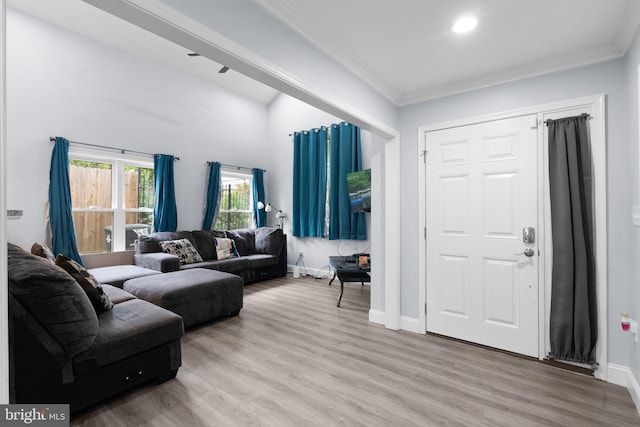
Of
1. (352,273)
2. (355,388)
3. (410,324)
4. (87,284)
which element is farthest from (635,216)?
(87,284)

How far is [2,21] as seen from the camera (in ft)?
3.07

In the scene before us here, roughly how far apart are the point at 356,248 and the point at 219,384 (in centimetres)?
364

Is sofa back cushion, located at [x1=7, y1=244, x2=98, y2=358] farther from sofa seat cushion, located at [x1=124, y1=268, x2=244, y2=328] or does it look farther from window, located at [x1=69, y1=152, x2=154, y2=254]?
window, located at [x1=69, y1=152, x2=154, y2=254]

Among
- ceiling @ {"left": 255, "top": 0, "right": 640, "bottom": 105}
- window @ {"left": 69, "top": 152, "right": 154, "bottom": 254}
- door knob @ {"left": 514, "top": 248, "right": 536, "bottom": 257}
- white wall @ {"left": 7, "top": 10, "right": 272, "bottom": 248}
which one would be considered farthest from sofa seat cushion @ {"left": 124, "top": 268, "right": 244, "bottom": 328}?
door knob @ {"left": 514, "top": 248, "right": 536, "bottom": 257}

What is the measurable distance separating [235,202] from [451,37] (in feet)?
16.9

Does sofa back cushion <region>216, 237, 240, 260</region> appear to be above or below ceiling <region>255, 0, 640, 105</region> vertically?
below

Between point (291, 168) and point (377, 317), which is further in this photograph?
point (291, 168)

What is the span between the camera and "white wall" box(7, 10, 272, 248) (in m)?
3.68

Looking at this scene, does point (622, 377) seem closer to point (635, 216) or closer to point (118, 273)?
point (635, 216)

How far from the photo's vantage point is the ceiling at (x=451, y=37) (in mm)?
1885

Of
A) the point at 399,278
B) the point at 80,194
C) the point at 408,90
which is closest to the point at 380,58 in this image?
the point at 408,90

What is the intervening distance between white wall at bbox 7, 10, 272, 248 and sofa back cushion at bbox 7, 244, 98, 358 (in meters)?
2.64

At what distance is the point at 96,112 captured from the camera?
428cm

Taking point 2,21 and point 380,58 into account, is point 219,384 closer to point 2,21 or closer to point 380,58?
point 2,21
